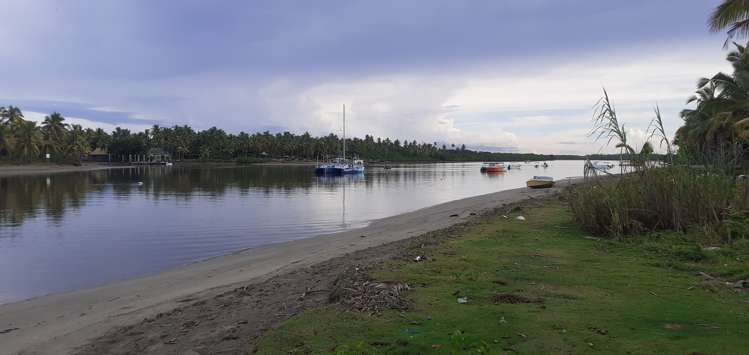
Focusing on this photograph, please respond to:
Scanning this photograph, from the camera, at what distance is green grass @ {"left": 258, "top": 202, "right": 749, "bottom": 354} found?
509 cm

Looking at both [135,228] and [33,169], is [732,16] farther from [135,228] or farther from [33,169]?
[33,169]

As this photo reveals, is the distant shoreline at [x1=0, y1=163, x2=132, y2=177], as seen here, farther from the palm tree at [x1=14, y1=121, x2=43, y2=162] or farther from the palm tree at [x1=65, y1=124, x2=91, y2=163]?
the palm tree at [x1=65, y1=124, x2=91, y2=163]

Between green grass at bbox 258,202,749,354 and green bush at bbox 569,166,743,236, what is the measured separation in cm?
202

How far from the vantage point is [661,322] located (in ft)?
18.4

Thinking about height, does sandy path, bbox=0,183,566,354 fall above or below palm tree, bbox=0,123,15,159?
below

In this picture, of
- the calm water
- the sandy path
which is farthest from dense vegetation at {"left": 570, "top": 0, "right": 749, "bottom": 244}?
the calm water

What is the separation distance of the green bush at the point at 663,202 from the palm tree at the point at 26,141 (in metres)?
110

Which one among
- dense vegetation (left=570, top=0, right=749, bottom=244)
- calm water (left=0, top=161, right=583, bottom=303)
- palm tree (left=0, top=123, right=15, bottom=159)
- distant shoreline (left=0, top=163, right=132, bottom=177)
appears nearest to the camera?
dense vegetation (left=570, top=0, right=749, bottom=244)

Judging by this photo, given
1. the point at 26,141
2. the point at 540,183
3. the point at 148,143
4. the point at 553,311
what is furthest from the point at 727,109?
the point at 148,143

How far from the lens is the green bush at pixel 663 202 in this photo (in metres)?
12.0

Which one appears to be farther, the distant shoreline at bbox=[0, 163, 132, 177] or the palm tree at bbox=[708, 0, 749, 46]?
the distant shoreline at bbox=[0, 163, 132, 177]

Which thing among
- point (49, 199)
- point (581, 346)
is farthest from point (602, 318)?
point (49, 199)

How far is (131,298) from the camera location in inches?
429

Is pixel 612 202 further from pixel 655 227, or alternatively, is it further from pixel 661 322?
pixel 661 322
